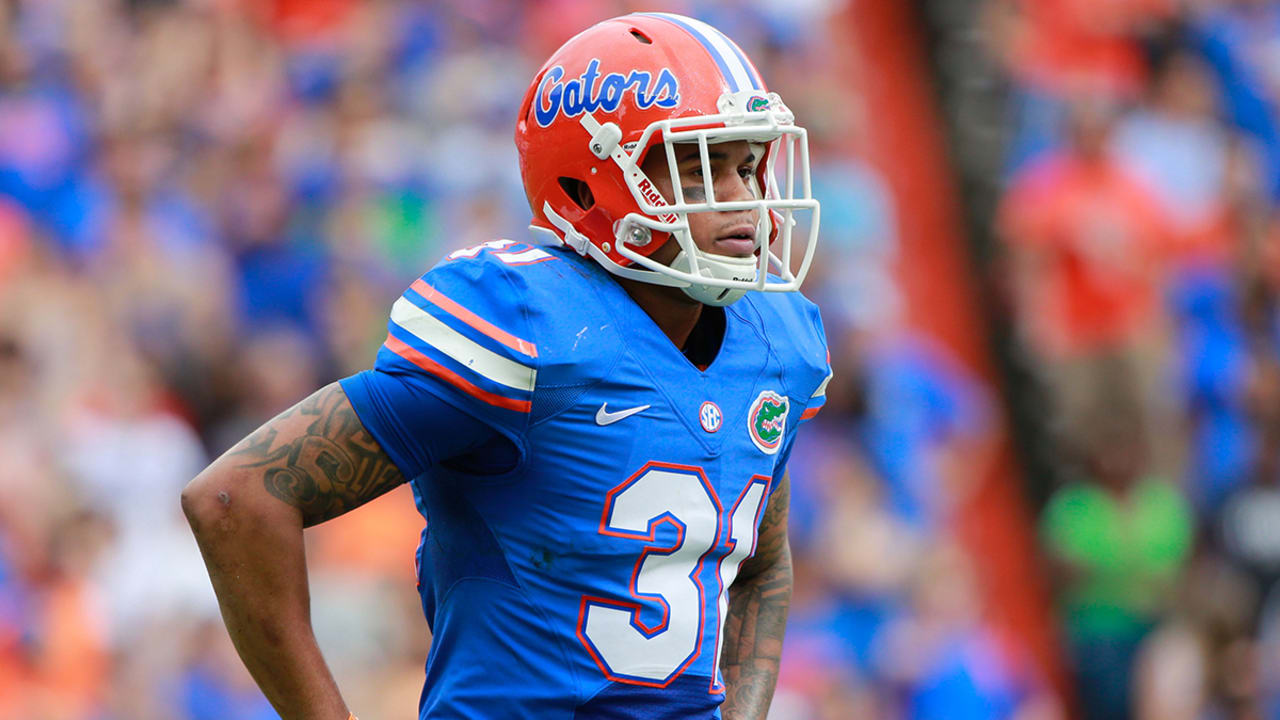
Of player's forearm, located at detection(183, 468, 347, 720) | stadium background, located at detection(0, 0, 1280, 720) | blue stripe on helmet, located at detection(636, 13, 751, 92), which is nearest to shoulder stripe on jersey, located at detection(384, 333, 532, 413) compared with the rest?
player's forearm, located at detection(183, 468, 347, 720)

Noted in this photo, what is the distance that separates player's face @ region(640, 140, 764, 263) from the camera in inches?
106

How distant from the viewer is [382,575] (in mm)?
5980

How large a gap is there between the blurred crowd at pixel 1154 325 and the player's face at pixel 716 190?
17.3 feet

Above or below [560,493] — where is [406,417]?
above

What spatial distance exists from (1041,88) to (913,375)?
2507mm

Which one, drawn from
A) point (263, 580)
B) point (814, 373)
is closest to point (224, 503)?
point (263, 580)

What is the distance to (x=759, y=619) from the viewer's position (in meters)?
3.08

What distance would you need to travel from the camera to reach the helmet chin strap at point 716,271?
2.66 m

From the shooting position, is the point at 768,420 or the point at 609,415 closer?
the point at 609,415

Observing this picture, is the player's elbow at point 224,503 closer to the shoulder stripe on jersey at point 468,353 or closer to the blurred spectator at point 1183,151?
the shoulder stripe on jersey at point 468,353

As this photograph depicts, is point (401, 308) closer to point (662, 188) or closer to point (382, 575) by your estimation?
point (662, 188)

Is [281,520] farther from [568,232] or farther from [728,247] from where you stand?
[728,247]

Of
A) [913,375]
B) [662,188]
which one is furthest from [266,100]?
[662,188]

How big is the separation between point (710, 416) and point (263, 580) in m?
0.73
